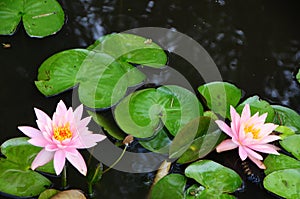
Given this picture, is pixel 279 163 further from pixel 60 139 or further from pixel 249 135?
pixel 60 139

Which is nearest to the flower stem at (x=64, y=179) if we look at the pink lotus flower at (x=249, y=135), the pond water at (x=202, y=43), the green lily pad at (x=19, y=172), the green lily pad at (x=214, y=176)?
the green lily pad at (x=19, y=172)

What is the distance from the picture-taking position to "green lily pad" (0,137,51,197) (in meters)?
1.49

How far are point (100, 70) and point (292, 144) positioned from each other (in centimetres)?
82

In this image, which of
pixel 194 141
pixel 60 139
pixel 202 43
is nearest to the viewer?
pixel 60 139

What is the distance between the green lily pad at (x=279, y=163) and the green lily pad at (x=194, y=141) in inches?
8.3

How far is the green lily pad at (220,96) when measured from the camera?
5.93ft

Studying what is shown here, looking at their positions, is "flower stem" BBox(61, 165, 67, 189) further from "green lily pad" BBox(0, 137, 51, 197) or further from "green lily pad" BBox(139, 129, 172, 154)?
"green lily pad" BBox(139, 129, 172, 154)

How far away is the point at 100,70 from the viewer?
1823 millimetres

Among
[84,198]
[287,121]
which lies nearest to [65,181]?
[84,198]

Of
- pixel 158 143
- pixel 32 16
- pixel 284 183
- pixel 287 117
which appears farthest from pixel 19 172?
pixel 287 117

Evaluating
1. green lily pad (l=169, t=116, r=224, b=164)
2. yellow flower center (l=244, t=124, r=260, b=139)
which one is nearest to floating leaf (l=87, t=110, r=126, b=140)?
green lily pad (l=169, t=116, r=224, b=164)

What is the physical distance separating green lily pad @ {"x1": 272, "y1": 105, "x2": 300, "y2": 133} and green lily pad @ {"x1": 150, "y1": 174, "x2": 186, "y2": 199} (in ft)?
1.63

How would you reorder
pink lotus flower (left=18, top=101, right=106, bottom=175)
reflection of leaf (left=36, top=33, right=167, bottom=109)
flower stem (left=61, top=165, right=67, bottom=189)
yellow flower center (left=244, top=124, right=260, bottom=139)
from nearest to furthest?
pink lotus flower (left=18, top=101, right=106, bottom=175), flower stem (left=61, top=165, right=67, bottom=189), yellow flower center (left=244, top=124, right=260, bottom=139), reflection of leaf (left=36, top=33, right=167, bottom=109)

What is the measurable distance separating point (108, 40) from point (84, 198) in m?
0.77
